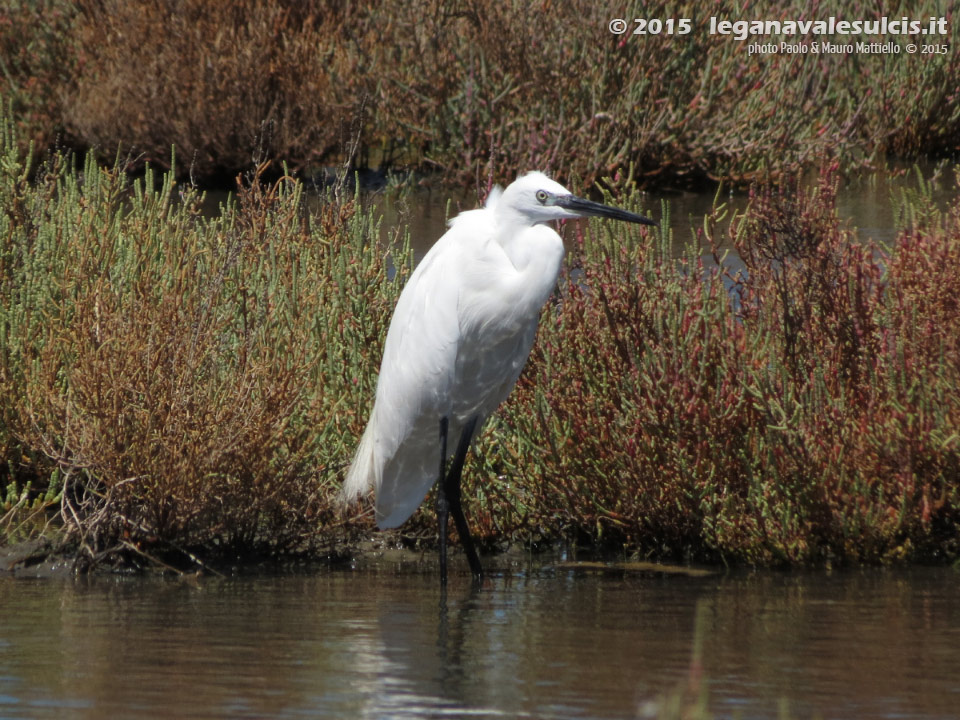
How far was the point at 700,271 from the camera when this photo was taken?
6062 millimetres

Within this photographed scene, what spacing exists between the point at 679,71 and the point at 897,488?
20.5 feet

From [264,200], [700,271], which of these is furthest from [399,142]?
[700,271]

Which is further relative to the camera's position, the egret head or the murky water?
the egret head

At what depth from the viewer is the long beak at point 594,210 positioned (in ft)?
18.0

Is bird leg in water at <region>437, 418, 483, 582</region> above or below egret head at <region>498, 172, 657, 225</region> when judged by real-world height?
below

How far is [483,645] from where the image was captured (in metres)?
4.74

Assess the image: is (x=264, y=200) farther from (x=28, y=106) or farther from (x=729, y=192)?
(x=28, y=106)

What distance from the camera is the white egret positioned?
562 centimetres

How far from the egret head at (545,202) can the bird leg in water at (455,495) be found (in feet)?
2.96

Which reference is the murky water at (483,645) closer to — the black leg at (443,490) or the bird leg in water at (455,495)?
the bird leg in water at (455,495)

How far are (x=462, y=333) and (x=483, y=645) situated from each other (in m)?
1.43

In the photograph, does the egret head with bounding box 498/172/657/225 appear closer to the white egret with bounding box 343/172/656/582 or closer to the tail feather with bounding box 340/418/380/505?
the white egret with bounding box 343/172/656/582

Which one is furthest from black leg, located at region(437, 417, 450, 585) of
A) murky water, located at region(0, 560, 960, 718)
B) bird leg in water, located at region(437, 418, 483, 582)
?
murky water, located at region(0, 560, 960, 718)

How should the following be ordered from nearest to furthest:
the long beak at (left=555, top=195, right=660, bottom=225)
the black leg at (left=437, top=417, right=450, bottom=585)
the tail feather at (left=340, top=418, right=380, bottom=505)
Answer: the long beak at (left=555, top=195, right=660, bottom=225)
the tail feather at (left=340, top=418, right=380, bottom=505)
the black leg at (left=437, top=417, right=450, bottom=585)
